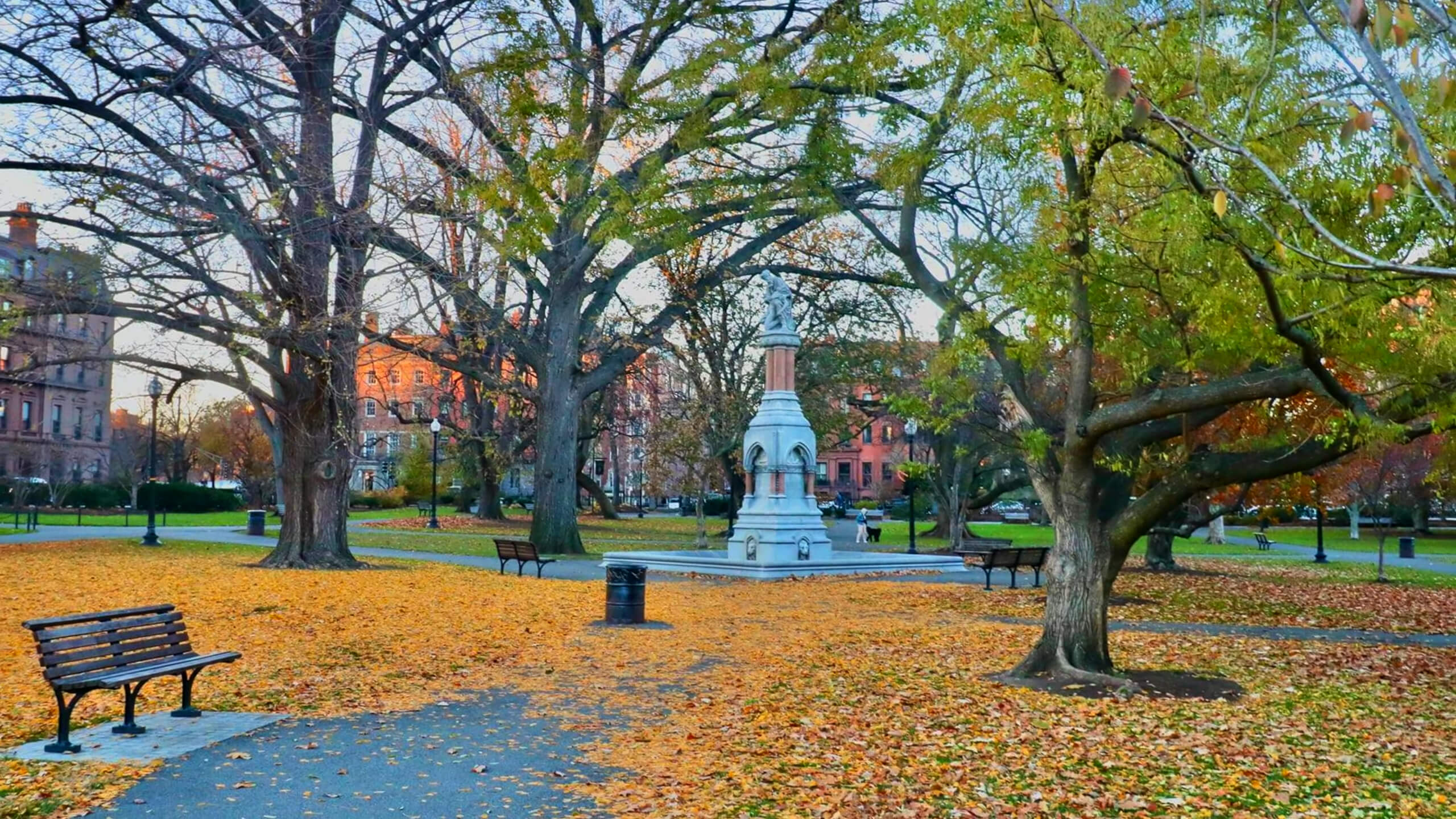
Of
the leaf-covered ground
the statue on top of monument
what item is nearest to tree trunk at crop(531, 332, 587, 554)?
the statue on top of monument

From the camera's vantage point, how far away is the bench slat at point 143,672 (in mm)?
7652

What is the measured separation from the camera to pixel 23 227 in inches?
730

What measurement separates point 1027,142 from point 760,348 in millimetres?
30595

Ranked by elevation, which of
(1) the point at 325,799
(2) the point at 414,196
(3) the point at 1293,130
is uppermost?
(2) the point at 414,196

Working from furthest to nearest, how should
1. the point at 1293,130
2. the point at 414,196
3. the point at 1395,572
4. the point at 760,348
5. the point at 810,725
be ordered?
the point at 760,348, the point at 1395,572, the point at 414,196, the point at 1293,130, the point at 810,725

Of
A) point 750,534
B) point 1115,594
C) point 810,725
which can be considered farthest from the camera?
point 750,534

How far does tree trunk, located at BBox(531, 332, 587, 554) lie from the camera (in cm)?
3038

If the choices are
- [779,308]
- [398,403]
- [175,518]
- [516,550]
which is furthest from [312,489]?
[175,518]

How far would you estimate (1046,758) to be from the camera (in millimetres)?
8016

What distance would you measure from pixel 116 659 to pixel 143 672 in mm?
406

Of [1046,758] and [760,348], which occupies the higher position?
[760,348]

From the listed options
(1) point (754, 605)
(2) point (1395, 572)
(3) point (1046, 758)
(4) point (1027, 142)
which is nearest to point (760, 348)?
(2) point (1395, 572)

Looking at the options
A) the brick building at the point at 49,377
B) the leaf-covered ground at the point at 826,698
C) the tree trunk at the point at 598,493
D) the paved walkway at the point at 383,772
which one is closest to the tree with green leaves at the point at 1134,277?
the leaf-covered ground at the point at 826,698

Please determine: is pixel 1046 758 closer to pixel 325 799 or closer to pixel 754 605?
pixel 325 799
